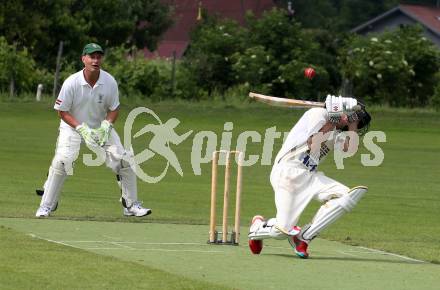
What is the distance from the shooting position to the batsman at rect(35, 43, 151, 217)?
44.8ft

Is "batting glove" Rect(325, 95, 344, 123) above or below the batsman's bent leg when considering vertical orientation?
above

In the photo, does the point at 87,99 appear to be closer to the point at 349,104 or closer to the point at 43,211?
the point at 43,211

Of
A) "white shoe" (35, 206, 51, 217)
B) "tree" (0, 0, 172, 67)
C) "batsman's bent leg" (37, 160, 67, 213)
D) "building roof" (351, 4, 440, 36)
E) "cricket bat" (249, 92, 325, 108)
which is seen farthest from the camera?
"building roof" (351, 4, 440, 36)

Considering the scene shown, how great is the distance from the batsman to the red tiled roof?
6110 cm

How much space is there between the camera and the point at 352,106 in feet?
35.8

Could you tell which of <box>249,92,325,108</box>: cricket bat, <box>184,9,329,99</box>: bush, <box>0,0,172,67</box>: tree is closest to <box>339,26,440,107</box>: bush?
<box>184,9,329,99</box>: bush

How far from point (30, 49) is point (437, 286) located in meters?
36.7

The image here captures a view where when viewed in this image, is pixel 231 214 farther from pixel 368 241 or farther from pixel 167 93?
pixel 167 93

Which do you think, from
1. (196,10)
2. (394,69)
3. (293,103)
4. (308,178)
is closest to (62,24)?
(394,69)

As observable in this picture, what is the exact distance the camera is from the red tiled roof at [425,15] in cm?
7443

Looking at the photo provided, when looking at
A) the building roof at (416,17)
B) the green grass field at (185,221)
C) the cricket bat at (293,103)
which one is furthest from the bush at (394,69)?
the building roof at (416,17)

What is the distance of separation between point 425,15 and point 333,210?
2655 inches

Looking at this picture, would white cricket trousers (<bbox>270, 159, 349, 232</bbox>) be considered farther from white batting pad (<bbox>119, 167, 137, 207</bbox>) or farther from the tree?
the tree

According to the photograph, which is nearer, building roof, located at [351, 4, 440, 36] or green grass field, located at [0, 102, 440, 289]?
green grass field, located at [0, 102, 440, 289]
